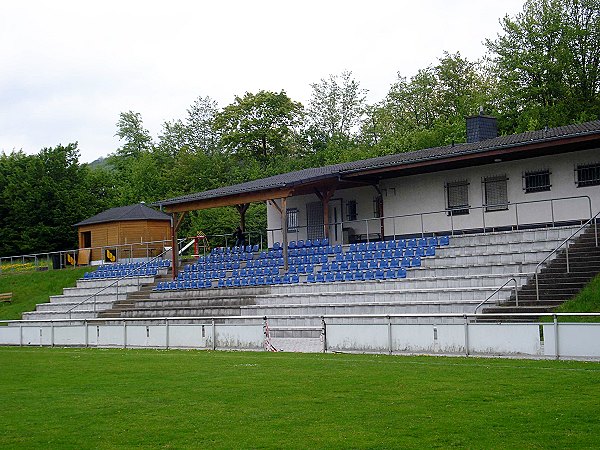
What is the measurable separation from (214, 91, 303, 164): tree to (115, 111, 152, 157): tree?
28.8 meters

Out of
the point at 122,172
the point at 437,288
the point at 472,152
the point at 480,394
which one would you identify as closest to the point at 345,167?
the point at 472,152

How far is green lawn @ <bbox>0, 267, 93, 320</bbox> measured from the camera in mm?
44188

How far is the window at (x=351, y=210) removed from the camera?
37375 mm

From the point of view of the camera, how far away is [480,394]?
13617mm

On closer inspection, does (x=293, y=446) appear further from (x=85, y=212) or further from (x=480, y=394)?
(x=85, y=212)

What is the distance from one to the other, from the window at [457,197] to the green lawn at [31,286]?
21.7 meters

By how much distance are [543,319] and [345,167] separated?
15031 millimetres

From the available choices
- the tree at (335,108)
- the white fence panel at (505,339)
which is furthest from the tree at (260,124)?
the white fence panel at (505,339)

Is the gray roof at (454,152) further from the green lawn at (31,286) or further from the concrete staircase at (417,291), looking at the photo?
the green lawn at (31,286)

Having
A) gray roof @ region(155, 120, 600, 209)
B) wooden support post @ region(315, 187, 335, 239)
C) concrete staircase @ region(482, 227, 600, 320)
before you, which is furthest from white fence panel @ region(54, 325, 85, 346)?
concrete staircase @ region(482, 227, 600, 320)

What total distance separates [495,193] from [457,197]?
1676 mm

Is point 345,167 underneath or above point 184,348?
above

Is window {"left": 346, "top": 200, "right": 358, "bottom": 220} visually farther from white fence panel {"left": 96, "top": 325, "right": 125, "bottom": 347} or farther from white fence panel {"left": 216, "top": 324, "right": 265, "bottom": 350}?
white fence panel {"left": 216, "top": 324, "right": 265, "bottom": 350}

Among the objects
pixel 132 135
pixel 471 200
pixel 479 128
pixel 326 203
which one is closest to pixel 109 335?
pixel 326 203
